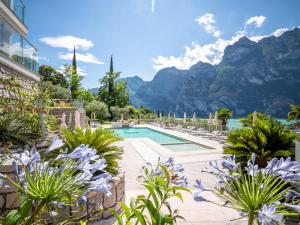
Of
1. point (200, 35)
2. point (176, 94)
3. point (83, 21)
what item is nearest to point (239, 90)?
point (176, 94)

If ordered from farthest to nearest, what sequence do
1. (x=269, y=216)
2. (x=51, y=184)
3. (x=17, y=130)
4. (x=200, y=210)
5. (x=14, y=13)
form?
1. (x=14, y=13)
2. (x=17, y=130)
3. (x=200, y=210)
4. (x=51, y=184)
5. (x=269, y=216)

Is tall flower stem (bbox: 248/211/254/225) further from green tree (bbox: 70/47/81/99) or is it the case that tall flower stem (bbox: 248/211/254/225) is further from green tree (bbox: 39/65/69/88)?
green tree (bbox: 39/65/69/88)

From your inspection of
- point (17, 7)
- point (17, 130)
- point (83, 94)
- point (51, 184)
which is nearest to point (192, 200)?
point (17, 130)

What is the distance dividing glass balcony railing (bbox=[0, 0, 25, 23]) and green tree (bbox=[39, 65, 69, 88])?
→ 94.9ft

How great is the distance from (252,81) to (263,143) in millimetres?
164318

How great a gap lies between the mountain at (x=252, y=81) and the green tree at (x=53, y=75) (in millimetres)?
125591

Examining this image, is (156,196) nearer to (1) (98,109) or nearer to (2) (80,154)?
(2) (80,154)

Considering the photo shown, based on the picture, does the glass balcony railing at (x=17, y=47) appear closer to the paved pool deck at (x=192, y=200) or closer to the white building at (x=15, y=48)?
the white building at (x=15, y=48)

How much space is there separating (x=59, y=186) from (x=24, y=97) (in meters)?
6.61

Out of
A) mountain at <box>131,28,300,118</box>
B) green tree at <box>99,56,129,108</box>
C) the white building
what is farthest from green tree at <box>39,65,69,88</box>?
mountain at <box>131,28,300,118</box>

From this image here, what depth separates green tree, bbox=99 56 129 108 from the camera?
50.8 metres

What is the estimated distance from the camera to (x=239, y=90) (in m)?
156

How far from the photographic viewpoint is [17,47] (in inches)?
481

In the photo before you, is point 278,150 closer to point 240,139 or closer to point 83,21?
point 240,139
